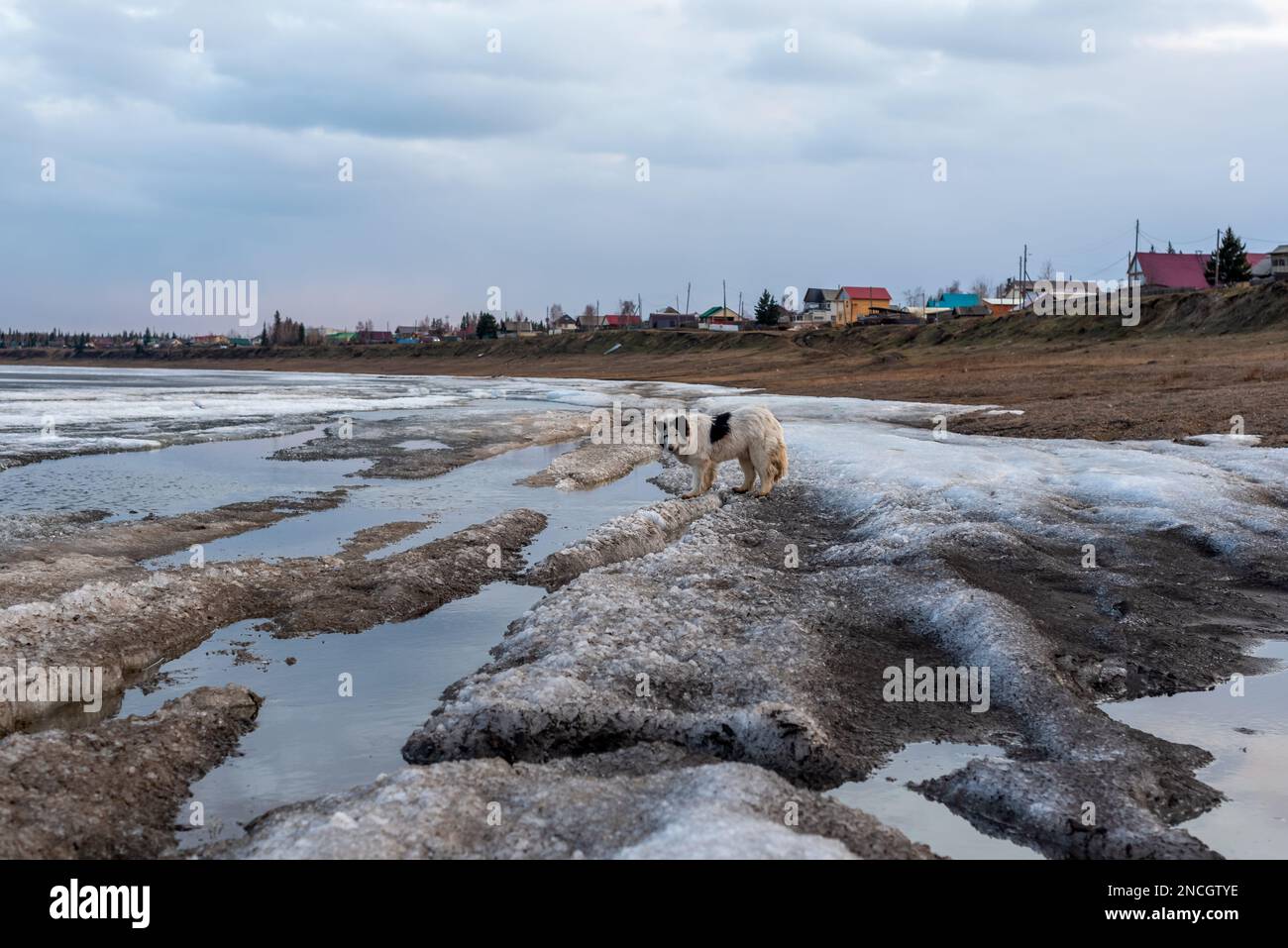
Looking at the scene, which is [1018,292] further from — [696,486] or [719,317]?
[696,486]

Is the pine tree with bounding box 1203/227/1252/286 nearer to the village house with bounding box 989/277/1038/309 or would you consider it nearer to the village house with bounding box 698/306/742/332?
the village house with bounding box 989/277/1038/309

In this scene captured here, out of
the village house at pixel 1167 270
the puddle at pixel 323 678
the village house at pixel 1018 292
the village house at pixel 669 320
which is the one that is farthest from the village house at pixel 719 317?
the puddle at pixel 323 678

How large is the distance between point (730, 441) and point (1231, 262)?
83.3m

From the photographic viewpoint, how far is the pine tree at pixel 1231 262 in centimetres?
7969

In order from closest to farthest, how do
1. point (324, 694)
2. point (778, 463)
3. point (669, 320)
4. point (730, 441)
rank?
point (324, 694)
point (730, 441)
point (778, 463)
point (669, 320)

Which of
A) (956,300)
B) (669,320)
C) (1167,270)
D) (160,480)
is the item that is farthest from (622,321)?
(160,480)

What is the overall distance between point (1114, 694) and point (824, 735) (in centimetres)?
269

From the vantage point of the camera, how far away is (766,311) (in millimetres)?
117625

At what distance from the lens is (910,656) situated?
8062 millimetres

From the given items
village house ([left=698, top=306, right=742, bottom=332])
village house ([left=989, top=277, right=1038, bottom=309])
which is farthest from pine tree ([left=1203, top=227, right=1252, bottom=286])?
village house ([left=698, top=306, right=742, bottom=332])

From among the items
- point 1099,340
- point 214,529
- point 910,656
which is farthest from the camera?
point 1099,340
